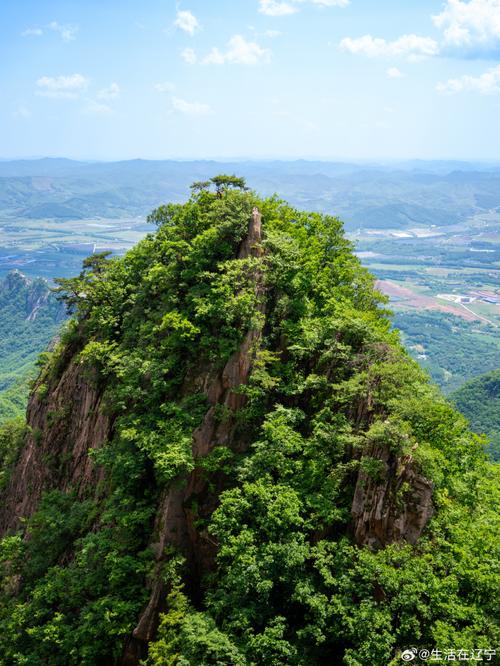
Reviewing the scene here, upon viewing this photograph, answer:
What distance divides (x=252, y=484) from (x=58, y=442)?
20.4m

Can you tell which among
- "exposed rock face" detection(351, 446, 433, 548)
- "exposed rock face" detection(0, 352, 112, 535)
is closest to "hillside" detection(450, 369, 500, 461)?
"exposed rock face" detection(0, 352, 112, 535)

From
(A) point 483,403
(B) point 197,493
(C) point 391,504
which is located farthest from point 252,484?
(A) point 483,403

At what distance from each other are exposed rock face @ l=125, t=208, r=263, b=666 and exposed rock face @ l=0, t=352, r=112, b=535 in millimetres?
8259

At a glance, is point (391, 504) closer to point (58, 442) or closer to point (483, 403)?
point (58, 442)

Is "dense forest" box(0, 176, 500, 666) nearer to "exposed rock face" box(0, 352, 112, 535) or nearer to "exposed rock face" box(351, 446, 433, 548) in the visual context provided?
"exposed rock face" box(351, 446, 433, 548)

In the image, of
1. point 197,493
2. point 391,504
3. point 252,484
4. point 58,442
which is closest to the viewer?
point 391,504

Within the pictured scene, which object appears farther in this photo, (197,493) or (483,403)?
(483,403)

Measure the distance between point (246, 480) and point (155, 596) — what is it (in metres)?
6.40

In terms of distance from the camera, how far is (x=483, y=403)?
4380 inches

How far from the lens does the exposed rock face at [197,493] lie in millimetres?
22344

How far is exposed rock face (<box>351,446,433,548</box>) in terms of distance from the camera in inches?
776

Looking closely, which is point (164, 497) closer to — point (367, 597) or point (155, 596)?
point (155, 596)

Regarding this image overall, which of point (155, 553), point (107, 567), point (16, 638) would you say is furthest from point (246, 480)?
point (16, 638)

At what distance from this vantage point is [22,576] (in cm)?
2981
